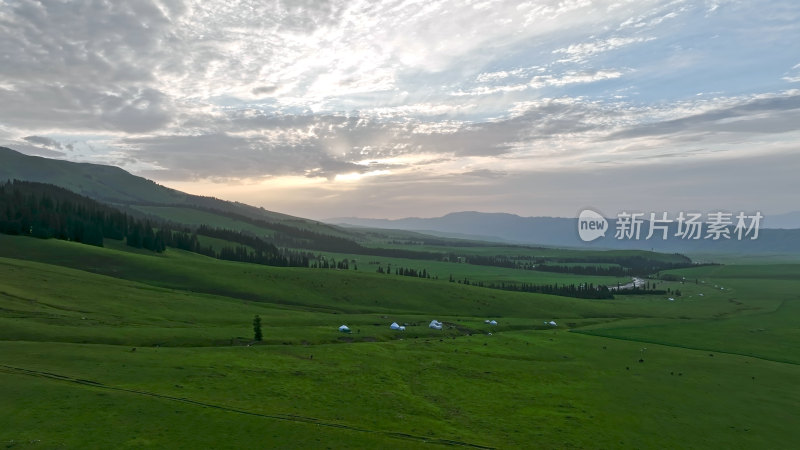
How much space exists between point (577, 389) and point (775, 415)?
23.6 metres

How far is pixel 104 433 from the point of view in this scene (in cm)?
3500

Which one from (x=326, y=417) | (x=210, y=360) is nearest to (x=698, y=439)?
(x=326, y=417)

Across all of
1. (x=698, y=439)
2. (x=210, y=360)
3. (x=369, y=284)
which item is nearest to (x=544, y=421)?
(x=698, y=439)

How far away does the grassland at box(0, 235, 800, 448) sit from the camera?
3938 centimetres

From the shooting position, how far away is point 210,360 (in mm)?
56500

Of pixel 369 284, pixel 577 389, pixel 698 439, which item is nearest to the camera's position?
pixel 698 439

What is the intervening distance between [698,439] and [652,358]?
41524 millimetres

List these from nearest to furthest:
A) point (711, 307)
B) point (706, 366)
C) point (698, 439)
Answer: point (698, 439), point (706, 366), point (711, 307)

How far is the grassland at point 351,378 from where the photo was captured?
129 ft

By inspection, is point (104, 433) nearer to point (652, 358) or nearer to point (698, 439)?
point (698, 439)

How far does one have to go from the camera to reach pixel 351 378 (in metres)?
57.7

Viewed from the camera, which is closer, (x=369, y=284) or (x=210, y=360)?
(x=210, y=360)

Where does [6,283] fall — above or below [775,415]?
above

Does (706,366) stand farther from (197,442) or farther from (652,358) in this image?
(197,442)
